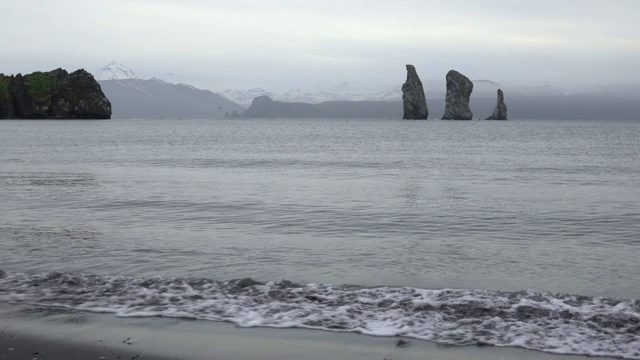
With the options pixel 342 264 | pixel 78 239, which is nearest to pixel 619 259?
pixel 342 264

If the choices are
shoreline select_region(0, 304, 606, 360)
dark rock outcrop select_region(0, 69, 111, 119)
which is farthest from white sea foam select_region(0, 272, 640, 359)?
dark rock outcrop select_region(0, 69, 111, 119)

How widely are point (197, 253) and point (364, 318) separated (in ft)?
22.1

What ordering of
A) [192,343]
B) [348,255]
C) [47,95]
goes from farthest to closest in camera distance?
[47,95] < [348,255] < [192,343]

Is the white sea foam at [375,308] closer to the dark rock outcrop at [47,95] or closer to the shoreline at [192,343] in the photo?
the shoreline at [192,343]

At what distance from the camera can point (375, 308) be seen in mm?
11555

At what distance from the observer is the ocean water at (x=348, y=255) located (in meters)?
11.1

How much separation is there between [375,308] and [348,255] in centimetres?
492

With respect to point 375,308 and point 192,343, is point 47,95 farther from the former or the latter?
point 192,343

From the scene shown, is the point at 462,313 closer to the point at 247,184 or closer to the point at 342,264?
the point at 342,264

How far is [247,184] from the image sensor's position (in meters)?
34.4

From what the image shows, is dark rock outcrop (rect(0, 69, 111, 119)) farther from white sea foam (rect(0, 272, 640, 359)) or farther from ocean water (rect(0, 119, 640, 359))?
white sea foam (rect(0, 272, 640, 359))

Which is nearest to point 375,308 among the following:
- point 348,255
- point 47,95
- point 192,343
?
point 192,343

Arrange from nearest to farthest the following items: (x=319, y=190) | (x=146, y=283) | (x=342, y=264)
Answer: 1. (x=146, y=283)
2. (x=342, y=264)
3. (x=319, y=190)

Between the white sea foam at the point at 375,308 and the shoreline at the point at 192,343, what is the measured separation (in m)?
0.34
